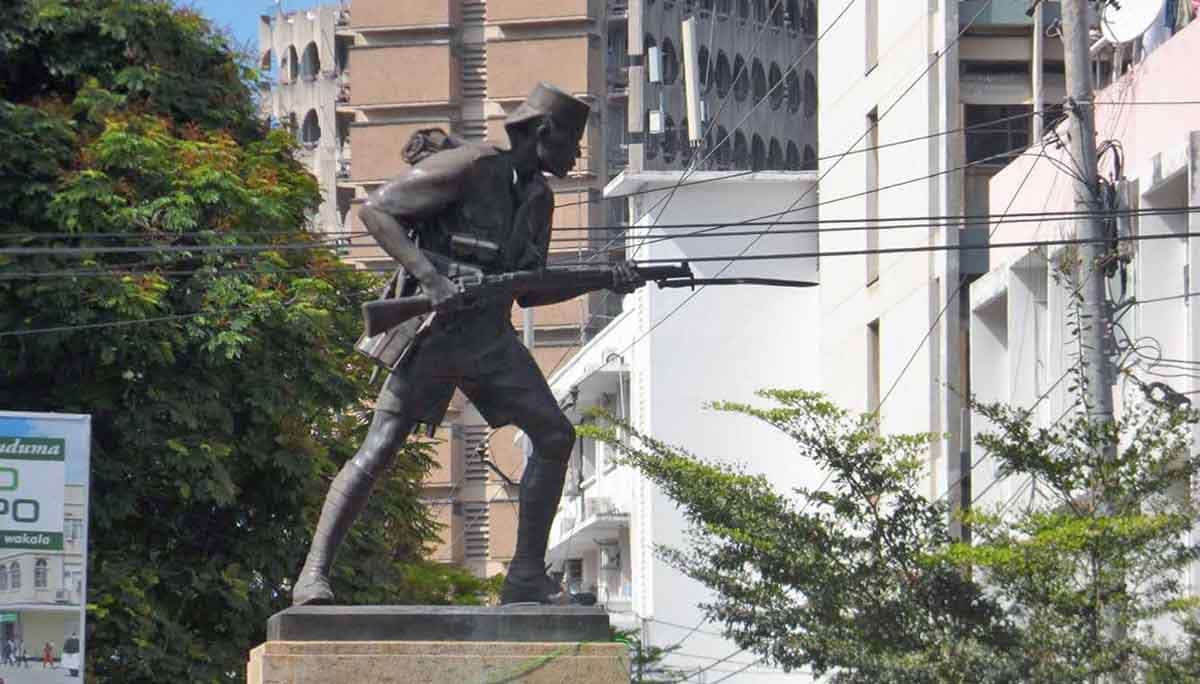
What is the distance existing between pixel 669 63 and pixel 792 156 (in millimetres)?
4482

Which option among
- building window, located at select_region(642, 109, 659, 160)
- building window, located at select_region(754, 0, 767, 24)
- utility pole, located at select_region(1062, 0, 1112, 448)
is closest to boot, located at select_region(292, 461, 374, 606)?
utility pole, located at select_region(1062, 0, 1112, 448)

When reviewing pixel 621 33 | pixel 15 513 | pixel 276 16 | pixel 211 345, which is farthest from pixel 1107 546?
pixel 276 16

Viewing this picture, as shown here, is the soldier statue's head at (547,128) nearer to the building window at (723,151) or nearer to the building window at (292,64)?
the building window at (723,151)

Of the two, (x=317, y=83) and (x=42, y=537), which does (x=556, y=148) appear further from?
(x=317, y=83)

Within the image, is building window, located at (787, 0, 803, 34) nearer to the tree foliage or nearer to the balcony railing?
the balcony railing

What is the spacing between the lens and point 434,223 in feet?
49.9

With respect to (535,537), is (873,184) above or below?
above

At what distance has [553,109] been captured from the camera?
15211 millimetres

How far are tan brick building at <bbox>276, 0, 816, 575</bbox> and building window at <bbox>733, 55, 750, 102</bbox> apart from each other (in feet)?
0.18

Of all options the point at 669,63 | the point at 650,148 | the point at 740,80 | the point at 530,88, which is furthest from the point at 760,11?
the point at 650,148

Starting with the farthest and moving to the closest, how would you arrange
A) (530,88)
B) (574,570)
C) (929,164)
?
1. (530,88)
2. (574,570)
3. (929,164)

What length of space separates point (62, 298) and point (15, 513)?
173 inches

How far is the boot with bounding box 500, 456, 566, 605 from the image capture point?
49.4 ft

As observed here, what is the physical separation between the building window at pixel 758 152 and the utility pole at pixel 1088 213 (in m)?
58.4
